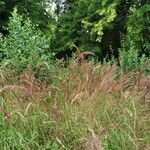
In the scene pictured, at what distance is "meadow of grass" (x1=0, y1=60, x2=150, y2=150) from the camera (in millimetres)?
4258

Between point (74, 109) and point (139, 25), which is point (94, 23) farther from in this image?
point (74, 109)

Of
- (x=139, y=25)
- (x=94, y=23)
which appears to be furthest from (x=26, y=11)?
(x=139, y=25)

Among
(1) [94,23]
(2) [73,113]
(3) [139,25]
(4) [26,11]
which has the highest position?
(4) [26,11]

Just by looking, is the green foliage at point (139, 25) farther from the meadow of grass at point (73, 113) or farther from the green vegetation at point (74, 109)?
Answer: the meadow of grass at point (73, 113)

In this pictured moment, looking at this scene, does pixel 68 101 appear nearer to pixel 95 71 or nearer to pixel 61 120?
pixel 61 120

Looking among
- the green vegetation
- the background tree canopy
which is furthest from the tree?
the green vegetation

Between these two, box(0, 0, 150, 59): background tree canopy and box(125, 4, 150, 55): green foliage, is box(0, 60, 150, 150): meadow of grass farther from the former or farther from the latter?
box(125, 4, 150, 55): green foliage

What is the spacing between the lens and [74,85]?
16.4 ft

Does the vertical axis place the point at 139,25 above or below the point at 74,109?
below

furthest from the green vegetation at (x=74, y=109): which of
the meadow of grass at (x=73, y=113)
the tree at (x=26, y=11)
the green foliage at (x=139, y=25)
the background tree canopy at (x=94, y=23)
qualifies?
the green foliage at (x=139, y=25)

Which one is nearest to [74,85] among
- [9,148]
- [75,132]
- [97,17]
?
[75,132]

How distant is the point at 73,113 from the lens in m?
4.52

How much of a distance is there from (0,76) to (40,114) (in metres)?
0.79

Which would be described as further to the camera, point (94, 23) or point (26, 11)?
point (94, 23)
